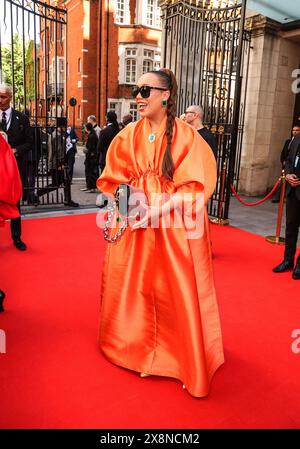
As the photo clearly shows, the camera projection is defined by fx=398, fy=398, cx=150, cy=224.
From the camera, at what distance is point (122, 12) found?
83.4 ft

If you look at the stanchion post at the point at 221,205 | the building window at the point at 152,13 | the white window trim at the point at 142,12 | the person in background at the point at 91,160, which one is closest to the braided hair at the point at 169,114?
the stanchion post at the point at 221,205

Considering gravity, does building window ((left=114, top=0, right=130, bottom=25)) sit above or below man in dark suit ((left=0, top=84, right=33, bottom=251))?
above

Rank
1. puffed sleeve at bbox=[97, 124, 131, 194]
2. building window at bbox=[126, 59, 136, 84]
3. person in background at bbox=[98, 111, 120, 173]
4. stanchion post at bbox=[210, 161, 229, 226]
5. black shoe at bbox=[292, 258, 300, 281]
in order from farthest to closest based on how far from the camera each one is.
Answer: building window at bbox=[126, 59, 136, 84]
person in background at bbox=[98, 111, 120, 173]
stanchion post at bbox=[210, 161, 229, 226]
black shoe at bbox=[292, 258, 300, 281]
puffed sleeve at bbox=[97, 124, 131, 194]

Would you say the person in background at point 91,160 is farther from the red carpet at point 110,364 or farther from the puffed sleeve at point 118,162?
the puffed sleeve at point 118,162

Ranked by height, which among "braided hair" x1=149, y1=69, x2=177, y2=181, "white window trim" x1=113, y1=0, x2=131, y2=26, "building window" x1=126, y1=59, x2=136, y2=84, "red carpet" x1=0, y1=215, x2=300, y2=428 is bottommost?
"red carpet" x1=0, y1=215, x2=300, y2=428

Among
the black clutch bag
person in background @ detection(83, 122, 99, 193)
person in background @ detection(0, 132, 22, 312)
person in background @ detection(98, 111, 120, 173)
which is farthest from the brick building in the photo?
the black clutch bag

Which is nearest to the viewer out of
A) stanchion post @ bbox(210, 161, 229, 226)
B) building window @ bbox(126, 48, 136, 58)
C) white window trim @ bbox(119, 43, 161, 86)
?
stanchion post @ bbox(210, 161, 229, 226)

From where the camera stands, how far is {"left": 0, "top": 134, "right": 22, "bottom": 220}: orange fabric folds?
113 inches

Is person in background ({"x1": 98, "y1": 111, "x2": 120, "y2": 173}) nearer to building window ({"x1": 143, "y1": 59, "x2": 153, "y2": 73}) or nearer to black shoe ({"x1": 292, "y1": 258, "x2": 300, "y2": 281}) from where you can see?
black shoe ({"x1": 292, "y1": 258, "x2": 300, "y2": 281})

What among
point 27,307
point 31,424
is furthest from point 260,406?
point 27,307

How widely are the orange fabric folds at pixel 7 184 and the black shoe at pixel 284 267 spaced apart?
9.40 ft

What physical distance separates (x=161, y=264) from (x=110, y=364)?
773 mm

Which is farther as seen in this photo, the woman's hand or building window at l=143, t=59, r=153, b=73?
building window at l=143, t=59, r=153, b=73

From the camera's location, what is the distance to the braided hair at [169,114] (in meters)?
2.17
